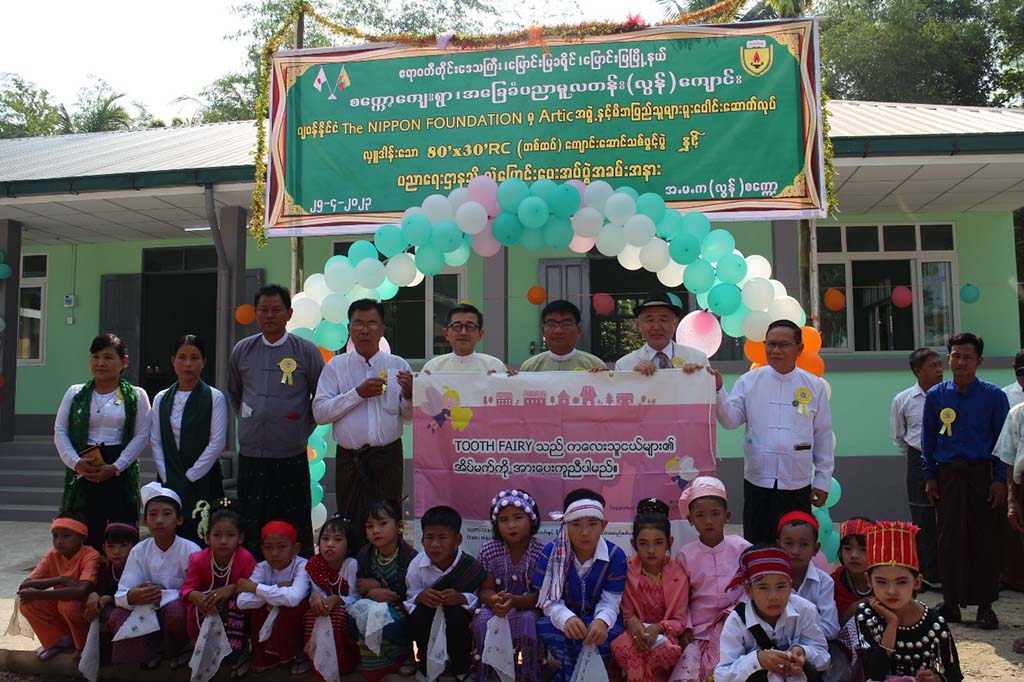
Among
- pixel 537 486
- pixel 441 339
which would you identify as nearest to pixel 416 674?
pixel 537 486

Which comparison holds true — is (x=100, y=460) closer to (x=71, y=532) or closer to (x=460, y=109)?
(x=71, y=532)

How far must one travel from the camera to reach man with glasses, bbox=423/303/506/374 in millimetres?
4598

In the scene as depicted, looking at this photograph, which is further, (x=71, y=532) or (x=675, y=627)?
(x=71, y=532)

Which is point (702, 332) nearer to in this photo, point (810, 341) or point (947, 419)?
point (810, 341)

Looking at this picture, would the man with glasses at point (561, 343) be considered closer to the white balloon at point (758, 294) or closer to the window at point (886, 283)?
the white balloon at point (758, 294)

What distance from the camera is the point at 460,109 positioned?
5.48 meters

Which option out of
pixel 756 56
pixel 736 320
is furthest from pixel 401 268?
pixel 756 56

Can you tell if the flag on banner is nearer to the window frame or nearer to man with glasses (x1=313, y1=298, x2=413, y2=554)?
man with glasses (x1=313, y1=298, x2=413, y2=554)

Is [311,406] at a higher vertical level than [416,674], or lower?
higher

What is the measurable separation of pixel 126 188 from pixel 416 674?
6789mm

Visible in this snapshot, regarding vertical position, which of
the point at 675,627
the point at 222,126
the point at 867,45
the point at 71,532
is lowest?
the point at 675,627

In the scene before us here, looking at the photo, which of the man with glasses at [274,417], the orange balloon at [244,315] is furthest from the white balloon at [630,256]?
the orange balloon at [244,315]

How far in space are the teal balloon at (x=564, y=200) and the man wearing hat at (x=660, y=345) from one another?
73 cm

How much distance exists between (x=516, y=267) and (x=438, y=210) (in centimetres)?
498
